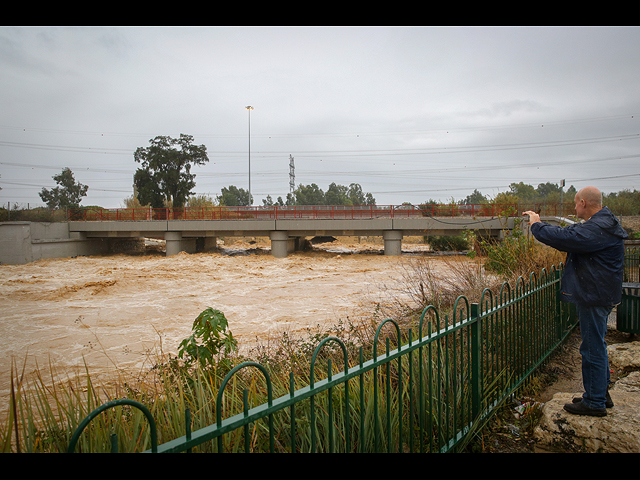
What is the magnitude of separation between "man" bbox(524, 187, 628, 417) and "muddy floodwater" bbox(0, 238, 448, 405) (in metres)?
4.38

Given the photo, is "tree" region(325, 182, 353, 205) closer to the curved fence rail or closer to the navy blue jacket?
the curved fence rail

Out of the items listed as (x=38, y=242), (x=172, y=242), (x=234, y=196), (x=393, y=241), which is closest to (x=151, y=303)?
(x=172, y=242)

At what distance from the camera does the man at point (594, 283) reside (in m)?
3.70

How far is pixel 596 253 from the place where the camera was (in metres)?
3.80

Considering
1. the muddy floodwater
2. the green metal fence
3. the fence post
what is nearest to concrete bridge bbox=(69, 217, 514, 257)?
the muddy floodwater

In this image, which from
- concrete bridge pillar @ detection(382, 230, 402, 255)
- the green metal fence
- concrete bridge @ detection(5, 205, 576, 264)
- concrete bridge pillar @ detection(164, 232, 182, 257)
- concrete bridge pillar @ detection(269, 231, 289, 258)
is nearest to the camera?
the green metal fence

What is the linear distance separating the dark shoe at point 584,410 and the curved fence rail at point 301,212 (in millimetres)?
27234

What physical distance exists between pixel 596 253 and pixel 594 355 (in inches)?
35.9

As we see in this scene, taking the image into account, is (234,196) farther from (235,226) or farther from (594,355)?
(594,355)

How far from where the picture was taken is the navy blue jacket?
146 inches

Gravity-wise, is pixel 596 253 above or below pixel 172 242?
above

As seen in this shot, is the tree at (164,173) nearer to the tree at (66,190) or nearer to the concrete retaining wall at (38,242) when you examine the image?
the concrete retaining wall at (38,242)
